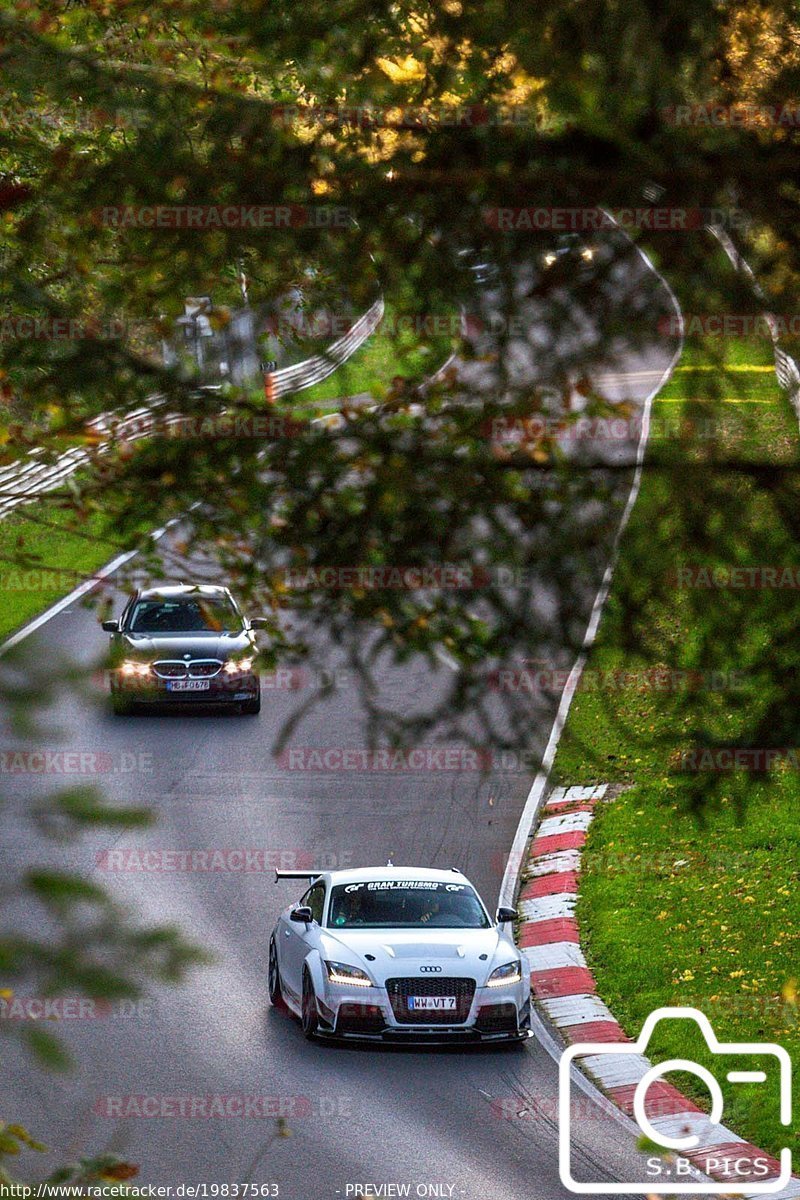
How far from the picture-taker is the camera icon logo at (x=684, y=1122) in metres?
11.2

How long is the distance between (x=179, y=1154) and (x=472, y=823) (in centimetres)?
1015

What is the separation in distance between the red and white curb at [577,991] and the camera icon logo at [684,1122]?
0.02 metres

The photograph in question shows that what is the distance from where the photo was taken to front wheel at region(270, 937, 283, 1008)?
15047mm

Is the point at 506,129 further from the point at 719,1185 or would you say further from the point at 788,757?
the point at 719,1185

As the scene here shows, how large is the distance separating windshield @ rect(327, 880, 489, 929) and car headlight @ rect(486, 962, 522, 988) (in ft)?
2.49

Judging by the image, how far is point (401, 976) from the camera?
14.1m

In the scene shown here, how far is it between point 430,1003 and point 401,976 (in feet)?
1.17
